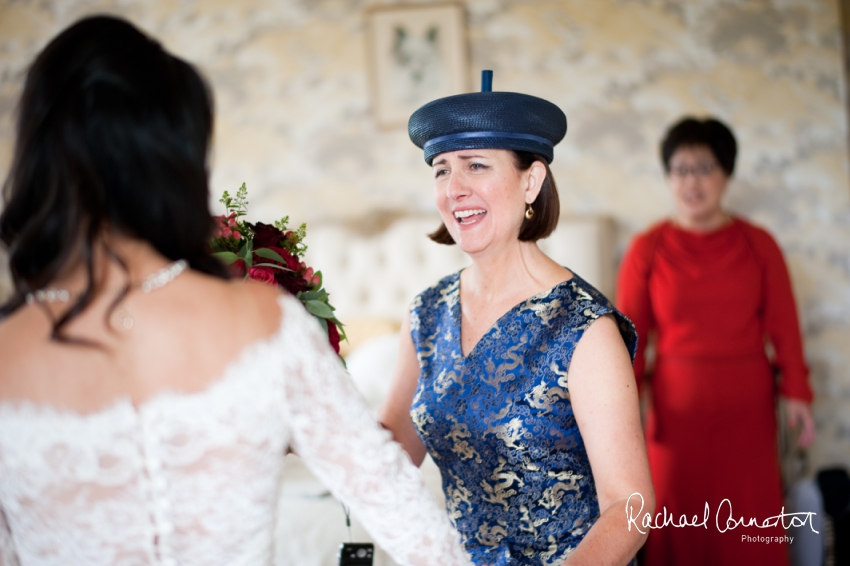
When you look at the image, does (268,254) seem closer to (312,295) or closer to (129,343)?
(312,295)

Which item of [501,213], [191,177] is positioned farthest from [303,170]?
[191,177]

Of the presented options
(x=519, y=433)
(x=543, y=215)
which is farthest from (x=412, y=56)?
(x=519, y=433)

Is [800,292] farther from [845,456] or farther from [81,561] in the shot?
[81,561]

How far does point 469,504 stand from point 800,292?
2.65 metres

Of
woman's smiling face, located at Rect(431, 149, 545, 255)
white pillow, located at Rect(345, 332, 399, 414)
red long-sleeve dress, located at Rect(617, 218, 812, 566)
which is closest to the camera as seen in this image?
woman's smiling face, located at Rect(431, 149, 545, 255)

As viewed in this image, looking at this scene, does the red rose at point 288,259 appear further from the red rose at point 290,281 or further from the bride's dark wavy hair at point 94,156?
the bride's dark wavy hair at point 94,156

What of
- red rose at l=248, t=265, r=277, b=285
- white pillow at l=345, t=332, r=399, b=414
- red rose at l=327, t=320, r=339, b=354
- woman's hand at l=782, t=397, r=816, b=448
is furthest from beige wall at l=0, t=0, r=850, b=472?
red rose at l=248, t=265, r=277, b=285

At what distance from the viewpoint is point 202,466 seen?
2.83ft

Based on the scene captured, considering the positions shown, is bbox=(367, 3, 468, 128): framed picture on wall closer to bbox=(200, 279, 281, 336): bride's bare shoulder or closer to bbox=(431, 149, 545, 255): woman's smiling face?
bbox=(431, 149, 545, 255): woman's smiling face

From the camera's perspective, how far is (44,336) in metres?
0.83

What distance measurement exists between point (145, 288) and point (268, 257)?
0.52 m

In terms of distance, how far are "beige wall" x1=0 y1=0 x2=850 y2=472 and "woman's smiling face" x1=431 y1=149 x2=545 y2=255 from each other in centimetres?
205

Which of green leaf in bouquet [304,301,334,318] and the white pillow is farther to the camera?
the white pillow

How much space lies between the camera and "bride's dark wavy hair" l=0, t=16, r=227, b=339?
81 cm
